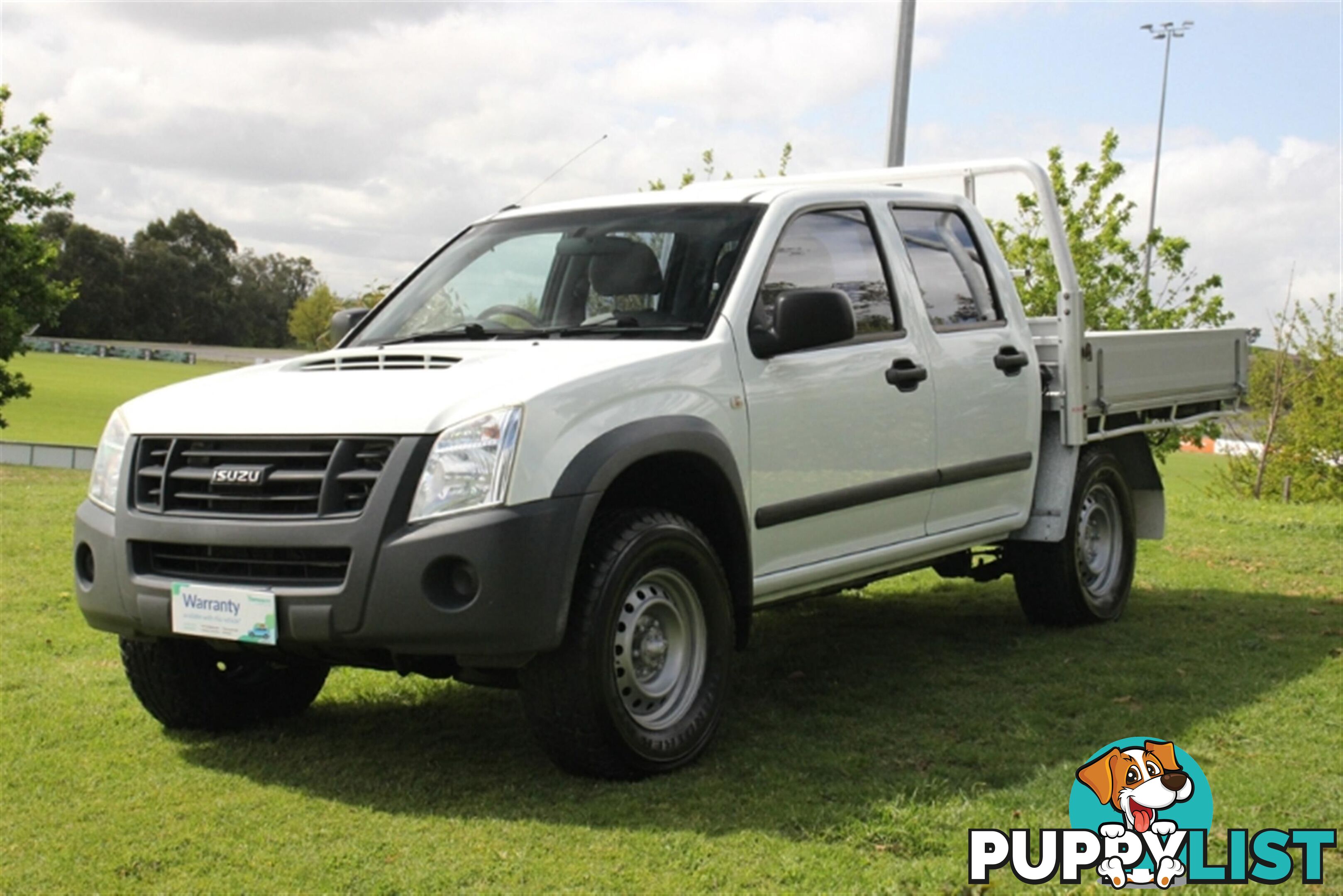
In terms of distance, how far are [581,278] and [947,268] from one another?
191 cm

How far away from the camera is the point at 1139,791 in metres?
4.93

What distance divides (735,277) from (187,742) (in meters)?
2.70

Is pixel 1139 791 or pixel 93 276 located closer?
pixel 1139 791

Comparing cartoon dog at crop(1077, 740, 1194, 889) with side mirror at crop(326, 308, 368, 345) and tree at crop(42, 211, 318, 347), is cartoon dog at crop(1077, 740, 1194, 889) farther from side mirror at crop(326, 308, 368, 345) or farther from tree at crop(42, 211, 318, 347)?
tree at crop(42, 211, 318, 347)

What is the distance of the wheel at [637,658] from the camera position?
15.7 feet

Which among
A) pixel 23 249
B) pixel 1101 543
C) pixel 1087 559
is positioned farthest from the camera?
pixel 23 249

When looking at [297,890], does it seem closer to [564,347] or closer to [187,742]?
[187,742]

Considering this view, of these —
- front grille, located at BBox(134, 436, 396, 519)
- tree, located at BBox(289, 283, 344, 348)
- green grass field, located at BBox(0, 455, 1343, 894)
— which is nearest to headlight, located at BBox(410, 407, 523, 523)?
front grille, located at BBox(134, 436, 396, 519)

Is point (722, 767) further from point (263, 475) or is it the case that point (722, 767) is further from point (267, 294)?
point (267, 294)

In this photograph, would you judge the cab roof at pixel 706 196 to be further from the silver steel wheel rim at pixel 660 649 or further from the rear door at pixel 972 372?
the silver steel wheel rim at pixel 660 649

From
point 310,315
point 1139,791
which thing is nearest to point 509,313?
point 1139,791

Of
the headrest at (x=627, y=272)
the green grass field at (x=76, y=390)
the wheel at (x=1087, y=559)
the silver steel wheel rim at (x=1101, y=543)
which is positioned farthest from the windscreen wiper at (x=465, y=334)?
the green grass field at (x=76, y=390)

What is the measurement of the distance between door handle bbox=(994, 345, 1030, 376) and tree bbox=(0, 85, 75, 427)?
2440 centimetres

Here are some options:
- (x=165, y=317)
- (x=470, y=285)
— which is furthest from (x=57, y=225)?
(x=470, y=285)
